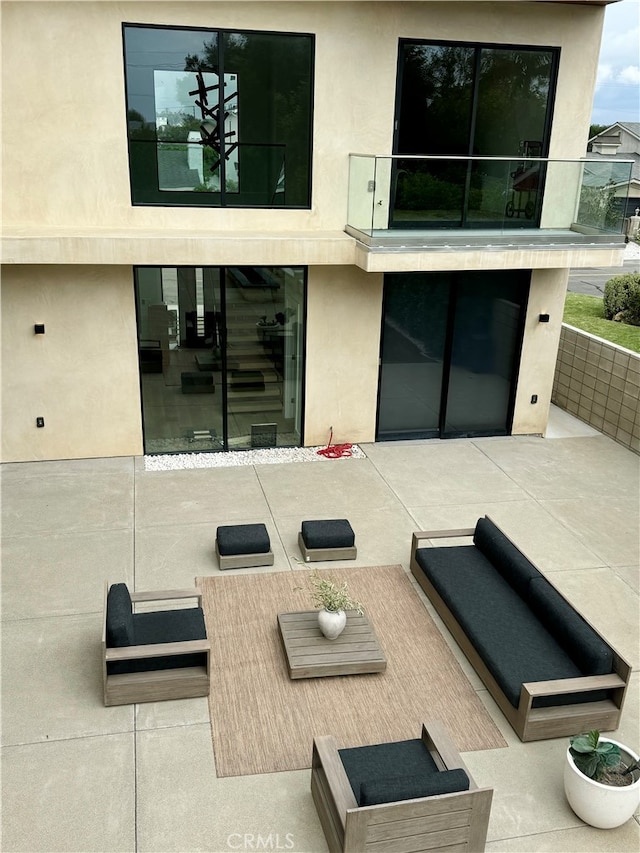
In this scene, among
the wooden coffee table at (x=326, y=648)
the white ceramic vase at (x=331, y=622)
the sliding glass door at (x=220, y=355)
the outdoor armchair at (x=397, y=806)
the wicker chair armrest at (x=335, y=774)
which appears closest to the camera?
the outdoor armchair at (x=397, y=806)

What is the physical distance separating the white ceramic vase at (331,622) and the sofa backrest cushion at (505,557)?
1977 mm

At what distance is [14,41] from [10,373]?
454 cm

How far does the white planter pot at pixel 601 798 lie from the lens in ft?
18.6

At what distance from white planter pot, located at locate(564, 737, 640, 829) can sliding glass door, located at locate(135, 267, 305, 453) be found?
25.9 ft

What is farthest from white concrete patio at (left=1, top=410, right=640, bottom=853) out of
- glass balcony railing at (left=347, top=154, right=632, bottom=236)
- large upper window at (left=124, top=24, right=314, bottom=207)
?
large upper window at (left=124, top=24, right=314, bottom=207)

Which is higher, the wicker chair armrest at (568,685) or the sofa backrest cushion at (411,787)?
the sofa backrest cushion at (411,787)

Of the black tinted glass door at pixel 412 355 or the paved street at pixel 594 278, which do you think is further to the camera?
the paved street at pixel 594 278

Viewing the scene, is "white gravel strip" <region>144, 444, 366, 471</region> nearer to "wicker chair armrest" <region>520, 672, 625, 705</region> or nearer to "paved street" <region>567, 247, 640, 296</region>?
"wicker chair armrest" <region>520, 672, 625, 705</region>

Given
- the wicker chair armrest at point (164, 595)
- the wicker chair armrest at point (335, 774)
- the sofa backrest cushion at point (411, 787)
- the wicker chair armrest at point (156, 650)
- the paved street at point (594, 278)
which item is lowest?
the paved street at point (594, 278)

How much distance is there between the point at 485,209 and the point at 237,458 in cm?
547

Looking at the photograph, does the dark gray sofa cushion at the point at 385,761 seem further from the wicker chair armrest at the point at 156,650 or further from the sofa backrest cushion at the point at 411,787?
the wicker chair armrest at the point at 156,650

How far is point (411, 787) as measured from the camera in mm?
5293

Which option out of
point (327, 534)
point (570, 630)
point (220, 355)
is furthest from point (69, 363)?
point (570, 630)

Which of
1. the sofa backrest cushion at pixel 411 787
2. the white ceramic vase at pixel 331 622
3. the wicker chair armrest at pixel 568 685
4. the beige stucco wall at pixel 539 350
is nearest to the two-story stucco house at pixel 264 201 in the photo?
the beige stucco wall at pixel 539 350
